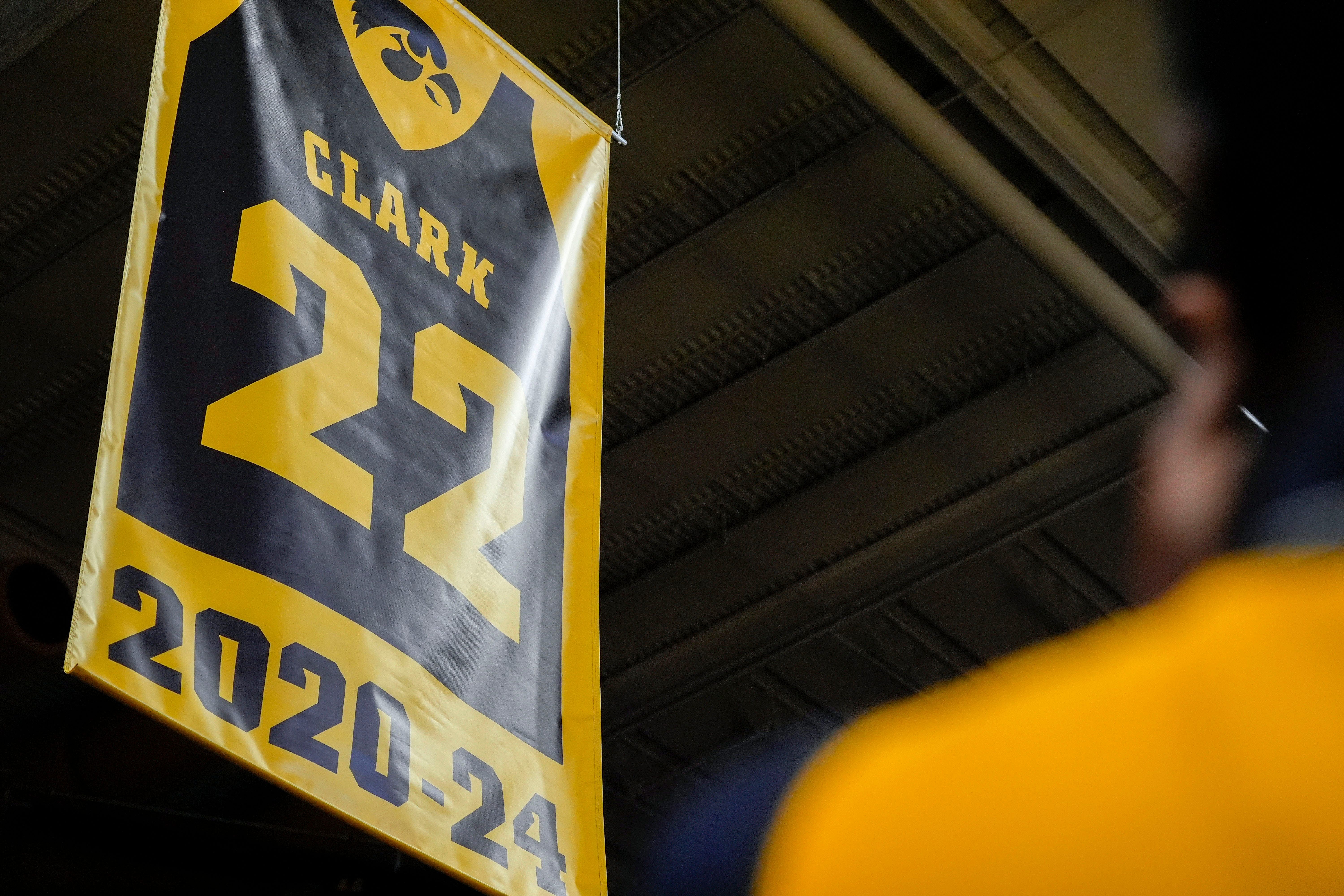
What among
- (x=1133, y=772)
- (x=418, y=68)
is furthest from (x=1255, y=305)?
(x=418, y=68)

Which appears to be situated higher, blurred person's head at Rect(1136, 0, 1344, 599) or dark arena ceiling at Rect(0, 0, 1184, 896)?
dark arena ceiling at Rect(0, 0, 1184, 896)

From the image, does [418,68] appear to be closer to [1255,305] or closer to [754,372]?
[1255,305]

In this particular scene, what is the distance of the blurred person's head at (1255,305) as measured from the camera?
89cm

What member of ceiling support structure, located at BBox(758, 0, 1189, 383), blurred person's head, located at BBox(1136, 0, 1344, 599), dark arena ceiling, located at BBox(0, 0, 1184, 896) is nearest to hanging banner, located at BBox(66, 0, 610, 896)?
blurred person's head, located at BBox(1136, 0, 1344, 599)

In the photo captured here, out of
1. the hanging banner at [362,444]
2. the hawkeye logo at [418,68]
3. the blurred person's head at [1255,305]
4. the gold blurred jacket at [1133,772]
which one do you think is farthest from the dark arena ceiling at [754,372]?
the gold blurred jacket at [1133,772]

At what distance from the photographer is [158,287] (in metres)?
2.74

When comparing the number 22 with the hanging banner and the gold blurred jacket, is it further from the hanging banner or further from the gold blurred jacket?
the gold blurred jacket

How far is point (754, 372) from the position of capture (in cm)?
884

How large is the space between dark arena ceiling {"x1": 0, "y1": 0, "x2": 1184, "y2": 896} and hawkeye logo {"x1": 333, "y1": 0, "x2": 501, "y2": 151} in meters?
3.08

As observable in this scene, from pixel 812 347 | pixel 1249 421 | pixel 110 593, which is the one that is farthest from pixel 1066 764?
pixel 812 347

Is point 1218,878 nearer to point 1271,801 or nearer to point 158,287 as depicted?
point 1271,801

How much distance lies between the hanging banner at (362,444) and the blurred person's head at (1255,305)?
1833 mm

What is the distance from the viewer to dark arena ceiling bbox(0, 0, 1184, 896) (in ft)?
23.2

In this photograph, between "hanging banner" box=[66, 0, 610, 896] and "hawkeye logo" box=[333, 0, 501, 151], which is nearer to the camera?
"hanging banner" box=[66, 0, 610, 896]
